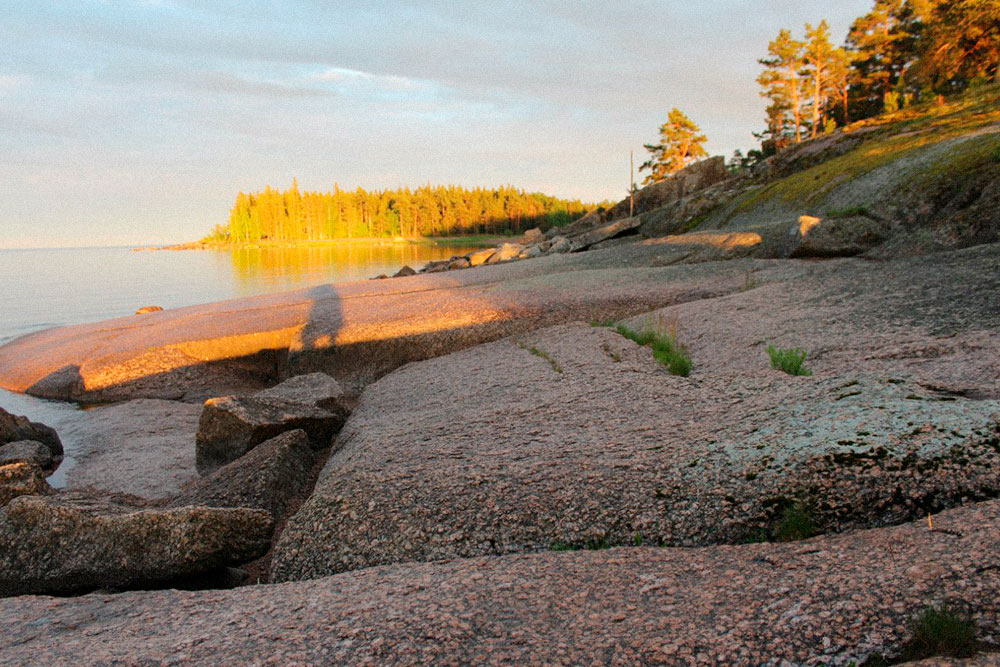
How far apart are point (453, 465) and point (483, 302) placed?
804 centimetres

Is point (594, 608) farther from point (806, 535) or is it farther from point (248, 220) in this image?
point (248, 220)

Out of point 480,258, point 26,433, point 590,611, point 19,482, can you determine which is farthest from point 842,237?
point 480,258

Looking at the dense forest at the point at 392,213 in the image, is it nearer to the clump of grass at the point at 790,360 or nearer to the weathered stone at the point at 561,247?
the weathered stone at the point at 561,247

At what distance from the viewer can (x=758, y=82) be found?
6391 centimetres

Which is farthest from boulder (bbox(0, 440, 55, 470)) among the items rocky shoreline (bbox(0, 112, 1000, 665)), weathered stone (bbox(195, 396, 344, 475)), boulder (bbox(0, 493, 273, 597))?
boulder (bbox(0, 493, 273, 597))

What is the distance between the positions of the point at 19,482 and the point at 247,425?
237cm

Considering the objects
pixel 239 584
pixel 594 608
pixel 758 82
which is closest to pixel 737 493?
pixel 594 608

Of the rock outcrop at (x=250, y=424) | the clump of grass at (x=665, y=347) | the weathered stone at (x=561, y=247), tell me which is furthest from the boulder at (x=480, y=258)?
the rock outcrop at (x=250, y=424)

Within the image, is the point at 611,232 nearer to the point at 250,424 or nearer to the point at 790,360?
the point at 790,360

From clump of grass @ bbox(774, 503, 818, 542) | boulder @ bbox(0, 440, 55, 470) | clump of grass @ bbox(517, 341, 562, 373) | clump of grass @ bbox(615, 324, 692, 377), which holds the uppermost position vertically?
clump of grass @ bbox(615, 324, 692, 377)

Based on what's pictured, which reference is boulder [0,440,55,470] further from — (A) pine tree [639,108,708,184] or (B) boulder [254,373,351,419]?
(A) pine tree [639,108,708,184]

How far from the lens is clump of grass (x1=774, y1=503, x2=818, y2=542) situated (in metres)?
4.09

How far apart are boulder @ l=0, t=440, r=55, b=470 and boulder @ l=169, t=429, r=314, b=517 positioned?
338 cm

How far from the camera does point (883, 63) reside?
176 ft
